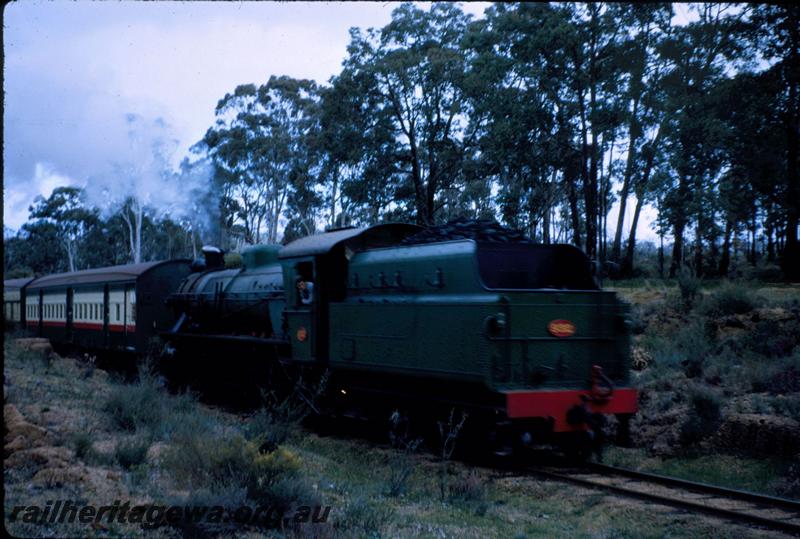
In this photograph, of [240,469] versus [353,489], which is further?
[353,489]

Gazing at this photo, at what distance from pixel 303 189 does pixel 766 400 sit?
29430 millimetres

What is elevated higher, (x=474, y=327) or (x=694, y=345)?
(x=474, y=327)

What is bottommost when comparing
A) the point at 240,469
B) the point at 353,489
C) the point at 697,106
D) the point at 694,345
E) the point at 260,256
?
the point at 353,489

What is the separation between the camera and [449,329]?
8.95 m

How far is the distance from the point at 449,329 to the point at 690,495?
327 cm

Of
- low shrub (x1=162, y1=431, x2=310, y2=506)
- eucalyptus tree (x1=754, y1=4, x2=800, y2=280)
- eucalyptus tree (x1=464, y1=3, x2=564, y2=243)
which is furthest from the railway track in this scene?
eucalyptus tree (x1=464, y1=3, x2=564, y2=243)

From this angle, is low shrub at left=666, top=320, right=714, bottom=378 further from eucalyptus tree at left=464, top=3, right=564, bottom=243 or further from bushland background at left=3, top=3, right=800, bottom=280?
eucalyptus tree at left=464, top=3, right=564, bottom=243

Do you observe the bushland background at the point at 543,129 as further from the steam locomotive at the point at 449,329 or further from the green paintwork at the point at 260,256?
the green paintwork at the point at 260,256

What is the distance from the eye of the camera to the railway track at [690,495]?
6.99 metres

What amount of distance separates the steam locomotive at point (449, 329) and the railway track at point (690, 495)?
1.79 ft

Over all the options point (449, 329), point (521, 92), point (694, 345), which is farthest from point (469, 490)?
point (521, 92)

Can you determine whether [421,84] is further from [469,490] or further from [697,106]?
[469,490]

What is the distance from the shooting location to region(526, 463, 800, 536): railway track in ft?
22.9

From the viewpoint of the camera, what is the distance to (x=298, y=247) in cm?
1220
